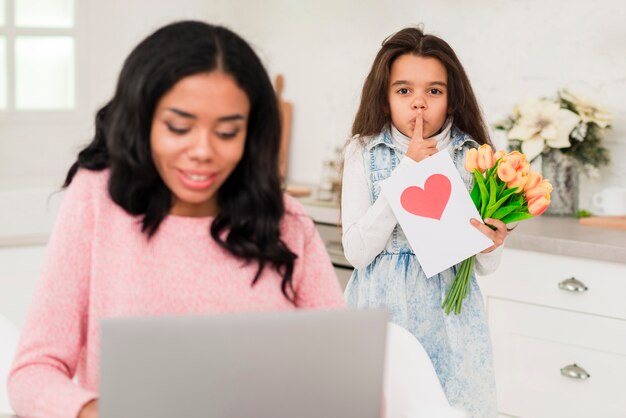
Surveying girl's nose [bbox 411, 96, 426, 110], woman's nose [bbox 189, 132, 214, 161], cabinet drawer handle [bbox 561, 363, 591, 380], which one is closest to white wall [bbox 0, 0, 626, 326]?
cabinet drawer handle [bbox 561, 363, 591, 380]

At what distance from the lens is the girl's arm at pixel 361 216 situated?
2.04m

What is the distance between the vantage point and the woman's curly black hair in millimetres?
1262

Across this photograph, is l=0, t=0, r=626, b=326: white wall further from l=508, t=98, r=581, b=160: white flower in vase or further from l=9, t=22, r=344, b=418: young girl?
l=9, t=22, r=344, b=418: young girl

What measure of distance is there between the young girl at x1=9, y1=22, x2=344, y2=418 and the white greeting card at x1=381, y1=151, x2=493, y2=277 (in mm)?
690

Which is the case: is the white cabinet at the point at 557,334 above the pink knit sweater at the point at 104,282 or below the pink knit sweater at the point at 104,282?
below

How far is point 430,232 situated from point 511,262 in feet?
2.86

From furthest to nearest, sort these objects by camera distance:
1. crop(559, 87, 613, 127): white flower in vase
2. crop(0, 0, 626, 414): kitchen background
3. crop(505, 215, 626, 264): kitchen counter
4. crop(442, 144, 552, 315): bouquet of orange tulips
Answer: crop(0, 0, 626, 414): kitchen background, crop(559, 87, 613, 127): white flower in vase, crop(505, 215, 626, 264): kitchen counter, crop(442, 144, 552, 315): bouquet of orange tulips

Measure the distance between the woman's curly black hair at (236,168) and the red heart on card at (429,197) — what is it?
2.31 feet

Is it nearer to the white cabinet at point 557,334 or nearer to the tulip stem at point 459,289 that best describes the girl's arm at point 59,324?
the tulip stem at point 459,289

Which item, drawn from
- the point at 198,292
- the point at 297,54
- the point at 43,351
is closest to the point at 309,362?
the point at 198,292

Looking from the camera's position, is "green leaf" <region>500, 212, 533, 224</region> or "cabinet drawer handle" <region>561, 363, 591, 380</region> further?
"cabinet drawer handle" <region>561, 363, 591, 380</region>

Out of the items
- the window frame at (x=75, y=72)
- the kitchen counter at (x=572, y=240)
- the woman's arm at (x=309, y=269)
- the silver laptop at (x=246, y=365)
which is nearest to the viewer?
the silver laptop at (x=246, y=365)

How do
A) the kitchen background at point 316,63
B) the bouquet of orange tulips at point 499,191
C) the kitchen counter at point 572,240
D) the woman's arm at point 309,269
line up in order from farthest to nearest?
the kitchen background at point 316,63
the kitchen counter at point 572,240
the bouquet of orange tulips at point 499,191
the woman's arm at point 309,269

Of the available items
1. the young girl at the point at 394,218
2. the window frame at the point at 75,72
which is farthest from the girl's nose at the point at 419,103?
the window frame at the point at 75,72
